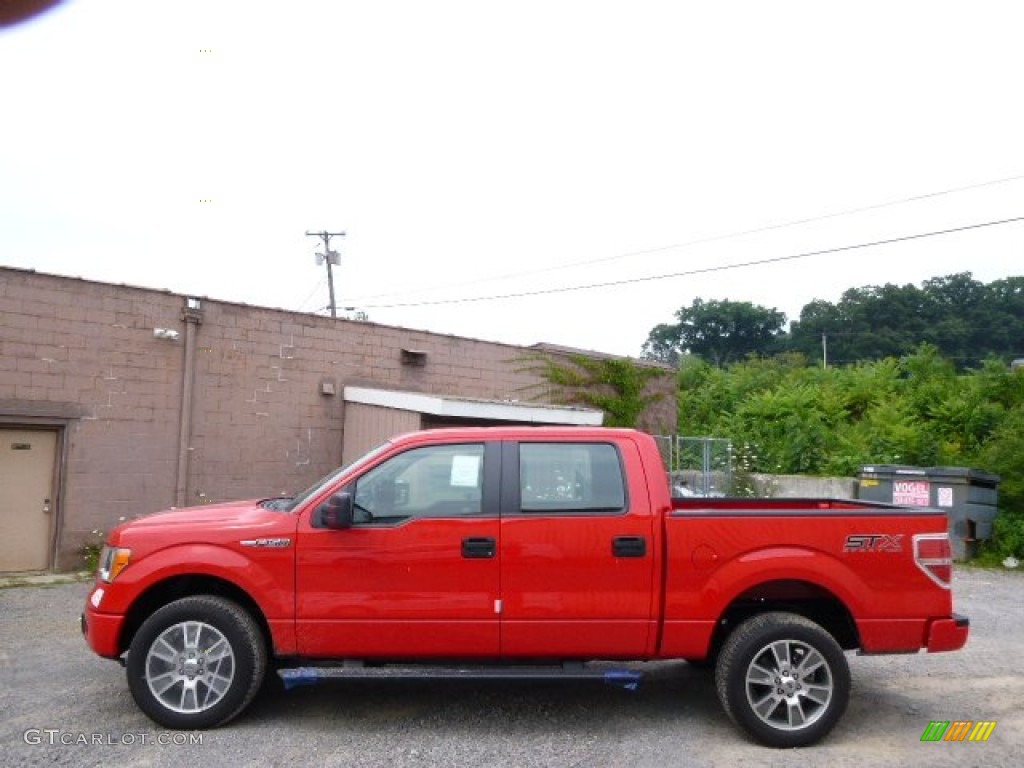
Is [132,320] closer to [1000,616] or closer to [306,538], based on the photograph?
[306,538]

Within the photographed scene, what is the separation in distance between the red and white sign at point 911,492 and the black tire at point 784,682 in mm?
8486

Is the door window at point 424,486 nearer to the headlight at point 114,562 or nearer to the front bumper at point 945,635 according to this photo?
the headlight at point 114,562

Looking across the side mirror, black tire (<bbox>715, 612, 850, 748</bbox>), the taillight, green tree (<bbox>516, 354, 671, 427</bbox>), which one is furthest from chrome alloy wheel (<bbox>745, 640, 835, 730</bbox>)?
green tree (<bbox>516, 354, 671, 427</bbox>)

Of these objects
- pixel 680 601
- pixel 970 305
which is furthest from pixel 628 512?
pixel 970 305

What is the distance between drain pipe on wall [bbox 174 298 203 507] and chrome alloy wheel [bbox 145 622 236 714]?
22.8 feet

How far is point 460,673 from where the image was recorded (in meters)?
5.03

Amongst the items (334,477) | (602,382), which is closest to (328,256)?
(602,382)

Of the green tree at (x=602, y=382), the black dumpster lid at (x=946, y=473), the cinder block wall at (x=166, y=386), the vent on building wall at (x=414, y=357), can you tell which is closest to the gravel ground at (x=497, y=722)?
the cinder block wall at (x=166, y=386)

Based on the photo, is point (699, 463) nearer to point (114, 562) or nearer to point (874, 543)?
point (874, 543)

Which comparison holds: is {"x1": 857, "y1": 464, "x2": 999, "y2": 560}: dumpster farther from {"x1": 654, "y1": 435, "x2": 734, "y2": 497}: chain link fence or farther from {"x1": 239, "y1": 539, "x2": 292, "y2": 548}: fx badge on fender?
{"x1": 239, "y1": 539, "x2": 292, "y2": 548}: fx badge on fender

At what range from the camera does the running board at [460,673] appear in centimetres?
502

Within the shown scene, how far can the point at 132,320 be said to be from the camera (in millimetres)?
11375

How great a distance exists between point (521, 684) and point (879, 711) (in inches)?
94.4

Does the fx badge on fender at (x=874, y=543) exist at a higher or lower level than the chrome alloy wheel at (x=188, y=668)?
higher
